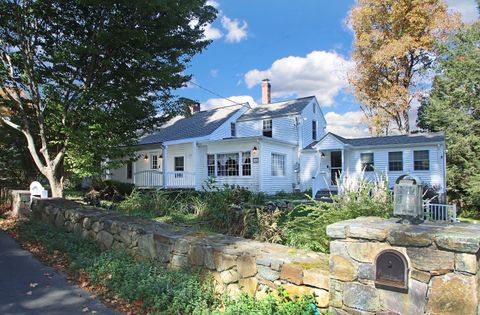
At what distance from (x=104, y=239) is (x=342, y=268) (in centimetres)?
465

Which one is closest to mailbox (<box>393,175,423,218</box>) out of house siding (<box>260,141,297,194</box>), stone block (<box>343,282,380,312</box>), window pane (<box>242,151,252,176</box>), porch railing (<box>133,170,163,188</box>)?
stone block (<box>343,282,380,312</box>)

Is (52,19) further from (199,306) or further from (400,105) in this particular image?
(400,105)

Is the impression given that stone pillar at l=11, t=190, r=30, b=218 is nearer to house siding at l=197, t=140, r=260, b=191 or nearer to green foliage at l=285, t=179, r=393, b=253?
house siding at l=197, t=140, r=260, b=191

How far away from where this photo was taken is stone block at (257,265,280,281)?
3.46 metres

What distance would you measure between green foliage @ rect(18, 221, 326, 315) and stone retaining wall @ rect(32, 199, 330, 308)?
0.12 m

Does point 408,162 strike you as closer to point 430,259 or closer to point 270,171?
point 270,171

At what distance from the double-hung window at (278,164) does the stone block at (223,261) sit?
1438cm

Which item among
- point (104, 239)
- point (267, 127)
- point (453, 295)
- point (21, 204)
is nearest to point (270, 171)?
point (267, 127)

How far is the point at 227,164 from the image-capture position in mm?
18547

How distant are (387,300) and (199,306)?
2022 millimetres

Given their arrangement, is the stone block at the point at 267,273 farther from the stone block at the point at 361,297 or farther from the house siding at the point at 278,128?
the house siding at the point at 278,128

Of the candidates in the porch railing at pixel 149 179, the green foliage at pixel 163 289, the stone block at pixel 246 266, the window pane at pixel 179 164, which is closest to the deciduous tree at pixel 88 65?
the green foliage at pixel 163 289

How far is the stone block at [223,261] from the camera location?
3.90 metres

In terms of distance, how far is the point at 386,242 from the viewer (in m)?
2.64
